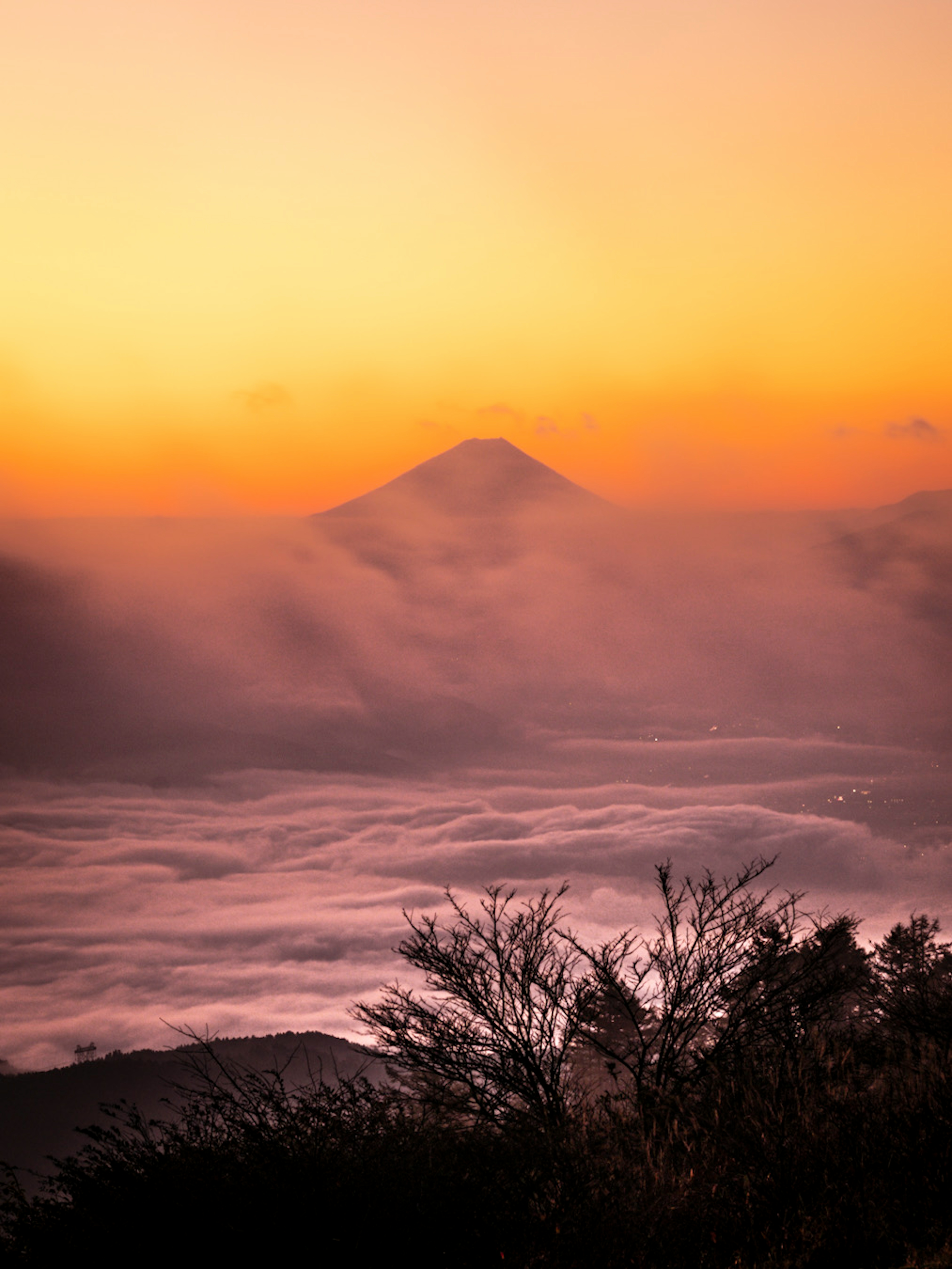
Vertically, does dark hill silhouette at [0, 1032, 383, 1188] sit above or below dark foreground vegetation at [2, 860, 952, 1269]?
below

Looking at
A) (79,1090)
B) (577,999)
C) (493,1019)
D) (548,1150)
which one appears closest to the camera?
(548,1150)

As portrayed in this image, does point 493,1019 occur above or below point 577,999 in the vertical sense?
below

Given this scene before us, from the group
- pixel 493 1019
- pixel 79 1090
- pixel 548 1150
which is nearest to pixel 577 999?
pixel 493 1019

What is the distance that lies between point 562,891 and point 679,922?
2.55 m

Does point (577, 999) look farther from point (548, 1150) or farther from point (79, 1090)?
point (79, 1090)

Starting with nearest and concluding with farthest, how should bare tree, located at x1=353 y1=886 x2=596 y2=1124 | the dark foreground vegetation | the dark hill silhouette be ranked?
the dark foreground vegetation → bare tree, located at x1=353 y1=886 x2=596 y2=1124 → the dark hill silhouette

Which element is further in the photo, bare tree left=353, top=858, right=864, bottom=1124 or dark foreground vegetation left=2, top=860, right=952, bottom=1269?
bare tree left=353, top=858, right=864, bottom=1124

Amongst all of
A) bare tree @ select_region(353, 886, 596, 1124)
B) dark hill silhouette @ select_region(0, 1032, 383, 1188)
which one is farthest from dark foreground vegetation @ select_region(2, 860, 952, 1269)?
dark hill silhouette @ select_region(0, 1032, 383, 1188)

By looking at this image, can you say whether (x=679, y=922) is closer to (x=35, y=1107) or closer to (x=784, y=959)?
(x=784, y=959)

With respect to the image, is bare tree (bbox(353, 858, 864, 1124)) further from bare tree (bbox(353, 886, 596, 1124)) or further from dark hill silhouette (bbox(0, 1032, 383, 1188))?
dark hill silhouette (bbox(0, 1032, 383, 1188))

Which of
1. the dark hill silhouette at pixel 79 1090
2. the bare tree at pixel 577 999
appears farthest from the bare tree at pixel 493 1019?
the dark hill silhouette at pixel 79 1090

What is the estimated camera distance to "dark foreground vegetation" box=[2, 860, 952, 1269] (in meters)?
10.6

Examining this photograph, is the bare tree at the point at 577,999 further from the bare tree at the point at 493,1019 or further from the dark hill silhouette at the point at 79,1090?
the dark hill silhouette at the point at 79,1090

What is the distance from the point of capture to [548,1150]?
12492mm
